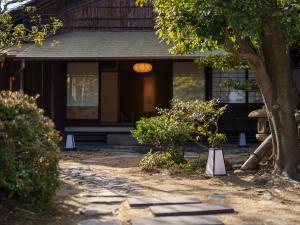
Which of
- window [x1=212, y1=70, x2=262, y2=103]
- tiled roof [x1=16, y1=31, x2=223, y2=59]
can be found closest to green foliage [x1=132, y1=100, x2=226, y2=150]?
tiled roof [x1=16, y1=31, x2=223, y2=59]

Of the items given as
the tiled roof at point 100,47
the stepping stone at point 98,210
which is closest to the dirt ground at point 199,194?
the stepping stone at point 98,210

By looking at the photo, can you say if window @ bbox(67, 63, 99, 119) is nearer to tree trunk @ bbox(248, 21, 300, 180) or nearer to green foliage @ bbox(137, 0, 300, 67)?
green foliage @ bbox(137, 0, 300, 67)

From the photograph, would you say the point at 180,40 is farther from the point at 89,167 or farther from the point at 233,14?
the point at 89,167

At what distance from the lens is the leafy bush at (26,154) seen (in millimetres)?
5949

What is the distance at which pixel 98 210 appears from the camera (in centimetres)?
675

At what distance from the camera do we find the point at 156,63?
62.1 ft

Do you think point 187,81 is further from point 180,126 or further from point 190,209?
point 190,209

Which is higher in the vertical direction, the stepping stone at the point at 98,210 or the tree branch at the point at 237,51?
the tree branch at the point at 237,51

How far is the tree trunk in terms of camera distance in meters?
9.01

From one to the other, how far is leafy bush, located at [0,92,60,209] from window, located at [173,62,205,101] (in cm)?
1094

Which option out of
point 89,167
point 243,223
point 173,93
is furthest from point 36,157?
point 173,93

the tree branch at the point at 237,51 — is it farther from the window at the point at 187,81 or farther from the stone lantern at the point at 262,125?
the window at the point at 187,81

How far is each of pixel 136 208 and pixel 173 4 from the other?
3658 millimetres

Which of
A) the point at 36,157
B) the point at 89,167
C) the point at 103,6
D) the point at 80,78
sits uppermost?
the point at 103,6
